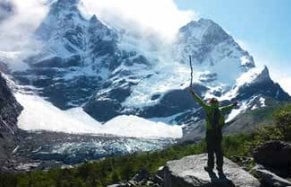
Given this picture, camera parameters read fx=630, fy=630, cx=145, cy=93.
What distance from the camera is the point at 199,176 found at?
25609mm

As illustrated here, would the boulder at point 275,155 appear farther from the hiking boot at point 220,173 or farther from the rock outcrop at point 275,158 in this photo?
the hiking boot at point 220,173

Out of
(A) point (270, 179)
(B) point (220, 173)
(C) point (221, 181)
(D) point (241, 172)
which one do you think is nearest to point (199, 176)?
(B) point (220, 173)

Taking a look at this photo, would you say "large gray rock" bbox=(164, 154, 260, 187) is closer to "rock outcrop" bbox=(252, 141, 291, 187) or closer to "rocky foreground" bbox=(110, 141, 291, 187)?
"rocky foreground" bbox=(110, 141, 291, 187)

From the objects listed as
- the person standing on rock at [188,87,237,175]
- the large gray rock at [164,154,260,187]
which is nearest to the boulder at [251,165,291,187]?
the large gray rock at [164,154,260,187]

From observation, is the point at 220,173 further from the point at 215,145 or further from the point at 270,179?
the point at 270,179

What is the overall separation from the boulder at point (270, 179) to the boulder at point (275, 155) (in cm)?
163

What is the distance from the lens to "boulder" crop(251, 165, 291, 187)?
25.2 metres

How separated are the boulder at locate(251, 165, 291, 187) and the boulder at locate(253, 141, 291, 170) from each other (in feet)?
5.35

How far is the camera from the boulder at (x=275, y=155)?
2831 centimetres

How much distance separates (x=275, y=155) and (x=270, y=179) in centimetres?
317

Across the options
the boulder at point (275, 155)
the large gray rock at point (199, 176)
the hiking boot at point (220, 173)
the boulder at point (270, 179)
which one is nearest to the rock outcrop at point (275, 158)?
the boulder at point (275, 155)

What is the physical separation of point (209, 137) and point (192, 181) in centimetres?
199

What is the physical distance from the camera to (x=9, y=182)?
377 ft

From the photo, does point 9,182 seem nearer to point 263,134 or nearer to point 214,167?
point 263,134
